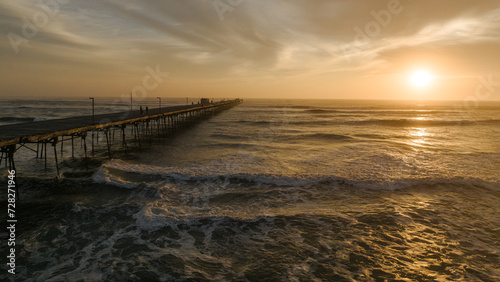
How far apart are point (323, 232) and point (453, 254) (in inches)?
165

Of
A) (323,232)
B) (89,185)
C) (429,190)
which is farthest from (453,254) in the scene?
(89,185)

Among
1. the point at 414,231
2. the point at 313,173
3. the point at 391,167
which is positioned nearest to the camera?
the point at 414,231

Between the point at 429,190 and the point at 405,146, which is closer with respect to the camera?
the point at 429,190

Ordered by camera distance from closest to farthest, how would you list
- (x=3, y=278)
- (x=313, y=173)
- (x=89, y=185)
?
1. (x=3, y=278)
2. (x=89, y=185)
3. (x=313, y=173)

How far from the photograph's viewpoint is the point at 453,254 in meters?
8.41

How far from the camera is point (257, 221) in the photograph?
1055cm

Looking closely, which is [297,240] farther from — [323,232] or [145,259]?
[145,259]

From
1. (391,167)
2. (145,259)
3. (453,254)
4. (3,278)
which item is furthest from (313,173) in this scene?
(3,278)

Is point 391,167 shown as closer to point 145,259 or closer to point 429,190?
point 429,190

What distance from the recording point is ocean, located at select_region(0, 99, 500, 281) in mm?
7660

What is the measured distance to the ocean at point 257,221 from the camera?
766 cm

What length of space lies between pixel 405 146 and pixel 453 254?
22.3 meters

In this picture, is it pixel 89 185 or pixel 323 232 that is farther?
pixel 89 185

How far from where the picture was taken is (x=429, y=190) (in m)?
14.4
